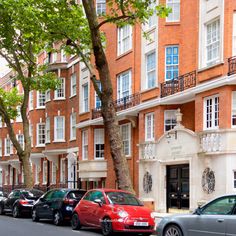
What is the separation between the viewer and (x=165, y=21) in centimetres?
2633

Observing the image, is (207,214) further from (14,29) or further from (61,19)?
(14,29)

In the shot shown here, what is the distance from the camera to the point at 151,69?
88.9ft

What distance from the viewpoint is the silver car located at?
37.0 feet

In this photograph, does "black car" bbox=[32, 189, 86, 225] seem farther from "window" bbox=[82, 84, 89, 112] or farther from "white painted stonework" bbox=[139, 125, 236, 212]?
"window" bbox=[82, 84, 89, 112]

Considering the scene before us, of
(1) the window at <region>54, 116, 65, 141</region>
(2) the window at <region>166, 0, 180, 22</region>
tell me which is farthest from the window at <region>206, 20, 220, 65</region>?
(1) the window at <region>54, 116, 65, 141</region>

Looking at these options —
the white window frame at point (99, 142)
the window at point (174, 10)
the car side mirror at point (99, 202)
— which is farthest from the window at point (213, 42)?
the white window frame at point (99, 142)

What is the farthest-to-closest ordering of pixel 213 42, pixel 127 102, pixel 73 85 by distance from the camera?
pixel 73 85 → pixel 127 102 → pixel 213 42

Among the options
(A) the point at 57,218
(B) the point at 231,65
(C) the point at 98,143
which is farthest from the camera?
(C) the point at 98,143

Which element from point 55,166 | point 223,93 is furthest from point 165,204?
point 55,166

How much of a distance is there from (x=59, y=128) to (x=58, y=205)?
68.1 feet

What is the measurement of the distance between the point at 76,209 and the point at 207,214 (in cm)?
738

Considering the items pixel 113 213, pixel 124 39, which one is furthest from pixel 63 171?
pixel 113 213

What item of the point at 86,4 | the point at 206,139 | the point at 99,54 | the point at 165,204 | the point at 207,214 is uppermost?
the point at 86,4

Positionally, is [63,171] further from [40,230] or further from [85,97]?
[40,230]
